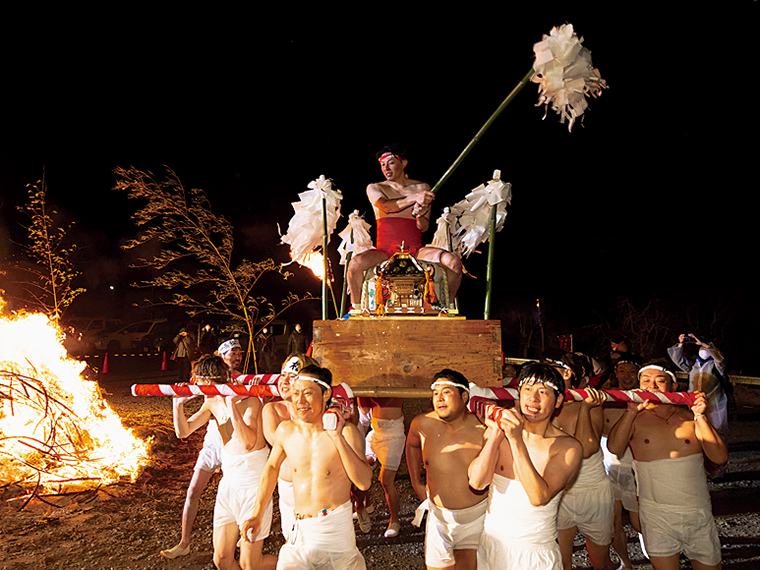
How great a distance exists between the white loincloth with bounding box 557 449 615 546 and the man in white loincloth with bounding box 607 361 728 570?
29 centimetres

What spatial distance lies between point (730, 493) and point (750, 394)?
32.3 ft

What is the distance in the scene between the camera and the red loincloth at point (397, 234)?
550 centimetres

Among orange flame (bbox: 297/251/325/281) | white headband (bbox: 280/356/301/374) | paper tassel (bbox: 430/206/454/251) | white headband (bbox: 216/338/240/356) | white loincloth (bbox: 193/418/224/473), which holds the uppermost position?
paper tassel (bbox: 430/206/454/251)

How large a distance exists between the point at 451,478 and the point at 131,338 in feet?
81.2

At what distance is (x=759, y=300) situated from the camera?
15.2m

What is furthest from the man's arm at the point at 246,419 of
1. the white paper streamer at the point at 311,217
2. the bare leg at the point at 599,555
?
the bare leg at the point at 599,555

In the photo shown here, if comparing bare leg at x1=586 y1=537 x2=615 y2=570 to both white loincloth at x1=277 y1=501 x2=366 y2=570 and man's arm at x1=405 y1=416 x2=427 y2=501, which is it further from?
white loincloth at x1=277 y1=501 x2=366 y2=570

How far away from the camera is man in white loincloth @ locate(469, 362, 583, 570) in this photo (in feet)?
9.50

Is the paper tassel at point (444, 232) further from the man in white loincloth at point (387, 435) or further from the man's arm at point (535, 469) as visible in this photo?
the man's arm at point (535, 469)

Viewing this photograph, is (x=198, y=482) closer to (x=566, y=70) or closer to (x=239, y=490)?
(x=239, y=490)

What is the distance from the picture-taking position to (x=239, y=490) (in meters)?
4.21

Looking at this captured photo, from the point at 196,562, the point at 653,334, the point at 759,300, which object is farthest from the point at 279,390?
the point at 759,300

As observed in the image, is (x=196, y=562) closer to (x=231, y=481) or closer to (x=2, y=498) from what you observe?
(x=231, y=481)

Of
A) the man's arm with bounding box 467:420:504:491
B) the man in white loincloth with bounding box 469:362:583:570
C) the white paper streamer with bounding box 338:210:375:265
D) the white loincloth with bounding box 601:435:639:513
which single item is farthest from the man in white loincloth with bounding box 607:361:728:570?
the white paper streamer with bounding box 338:210:375:265
